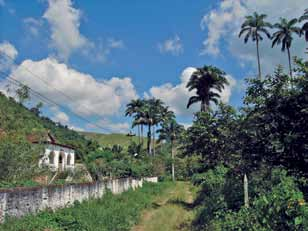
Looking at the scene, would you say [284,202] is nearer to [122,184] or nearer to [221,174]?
[221,174]

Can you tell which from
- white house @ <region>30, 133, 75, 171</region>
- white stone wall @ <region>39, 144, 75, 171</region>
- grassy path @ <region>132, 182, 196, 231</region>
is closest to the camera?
grassy path @ <region>132, 182, 196, 231</region>

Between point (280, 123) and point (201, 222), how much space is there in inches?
245

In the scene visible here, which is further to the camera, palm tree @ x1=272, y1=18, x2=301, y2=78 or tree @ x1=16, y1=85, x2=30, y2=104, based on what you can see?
palm tree @ x1=272, y1=18, x2=301, y2=78

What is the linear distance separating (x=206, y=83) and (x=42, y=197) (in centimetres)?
2723

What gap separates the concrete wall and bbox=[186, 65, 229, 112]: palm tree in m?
20.0

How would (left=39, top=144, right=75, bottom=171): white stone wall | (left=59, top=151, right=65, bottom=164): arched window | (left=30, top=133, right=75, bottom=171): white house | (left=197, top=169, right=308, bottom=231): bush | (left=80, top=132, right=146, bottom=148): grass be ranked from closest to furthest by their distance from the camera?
(left=197, top=169, right=308, bottom=231): bush → (left=39, top=144, right=75, bottom=171): white stone wall → (left=30, top=133, right=75, bottom=171): white house → (left=59, top=151, right=65, bottom=164): arched window → (left=80, top=132, right=146, bottom=148): grass

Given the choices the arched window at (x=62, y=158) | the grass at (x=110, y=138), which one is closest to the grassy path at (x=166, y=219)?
the arched window at (x=62, y=158)

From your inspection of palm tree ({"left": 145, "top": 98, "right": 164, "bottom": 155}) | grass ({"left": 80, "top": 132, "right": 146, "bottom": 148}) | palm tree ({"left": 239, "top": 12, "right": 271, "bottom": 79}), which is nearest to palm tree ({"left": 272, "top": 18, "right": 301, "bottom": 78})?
palm tree ({"left": 239, "top": 12, "right": 271, "bottom": 79})

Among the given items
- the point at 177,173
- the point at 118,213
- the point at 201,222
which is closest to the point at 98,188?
the point at 118,213

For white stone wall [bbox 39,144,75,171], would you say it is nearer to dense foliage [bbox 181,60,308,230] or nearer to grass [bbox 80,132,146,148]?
dense foliage [bbox 181,60,308,230]

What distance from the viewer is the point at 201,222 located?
13.0 meters

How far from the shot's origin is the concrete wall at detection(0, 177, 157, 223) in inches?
397

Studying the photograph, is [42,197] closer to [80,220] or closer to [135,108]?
[80,220]

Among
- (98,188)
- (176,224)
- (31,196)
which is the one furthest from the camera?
(98,188)
